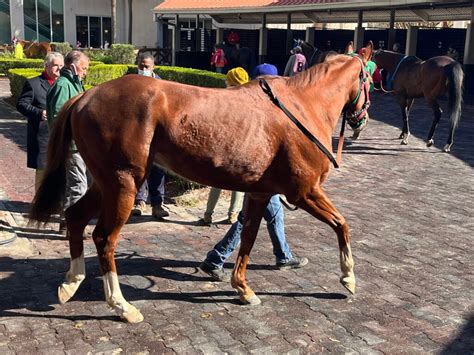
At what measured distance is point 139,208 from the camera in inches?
262

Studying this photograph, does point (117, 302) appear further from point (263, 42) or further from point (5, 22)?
point (5, 22)

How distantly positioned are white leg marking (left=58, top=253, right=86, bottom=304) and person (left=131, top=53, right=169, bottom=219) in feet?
7.00

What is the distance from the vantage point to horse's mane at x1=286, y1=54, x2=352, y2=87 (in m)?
4.43

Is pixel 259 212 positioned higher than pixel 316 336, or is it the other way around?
pixel 259 212

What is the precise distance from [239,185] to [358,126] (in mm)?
1524

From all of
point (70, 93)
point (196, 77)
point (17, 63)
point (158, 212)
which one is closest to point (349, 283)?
point (158, 212)

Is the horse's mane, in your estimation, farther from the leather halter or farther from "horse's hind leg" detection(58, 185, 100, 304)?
"horse's hind leg" detection(58, 185, 100, 304)

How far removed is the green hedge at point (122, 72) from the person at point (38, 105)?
5.93 metres

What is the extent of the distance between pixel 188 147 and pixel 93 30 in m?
37.8

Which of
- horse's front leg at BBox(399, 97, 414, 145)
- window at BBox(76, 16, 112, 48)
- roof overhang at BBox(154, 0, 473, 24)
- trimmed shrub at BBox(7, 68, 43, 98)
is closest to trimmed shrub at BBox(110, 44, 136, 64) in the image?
roof overhang at BBox(154, 0, 473, 24)

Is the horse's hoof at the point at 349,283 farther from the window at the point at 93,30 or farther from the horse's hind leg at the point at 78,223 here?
the window at the point at 93,30

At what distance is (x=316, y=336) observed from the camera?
152 inches

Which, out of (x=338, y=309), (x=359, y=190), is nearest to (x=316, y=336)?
(x=338, y=309)

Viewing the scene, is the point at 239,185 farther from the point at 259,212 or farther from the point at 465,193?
the point at 465,193
